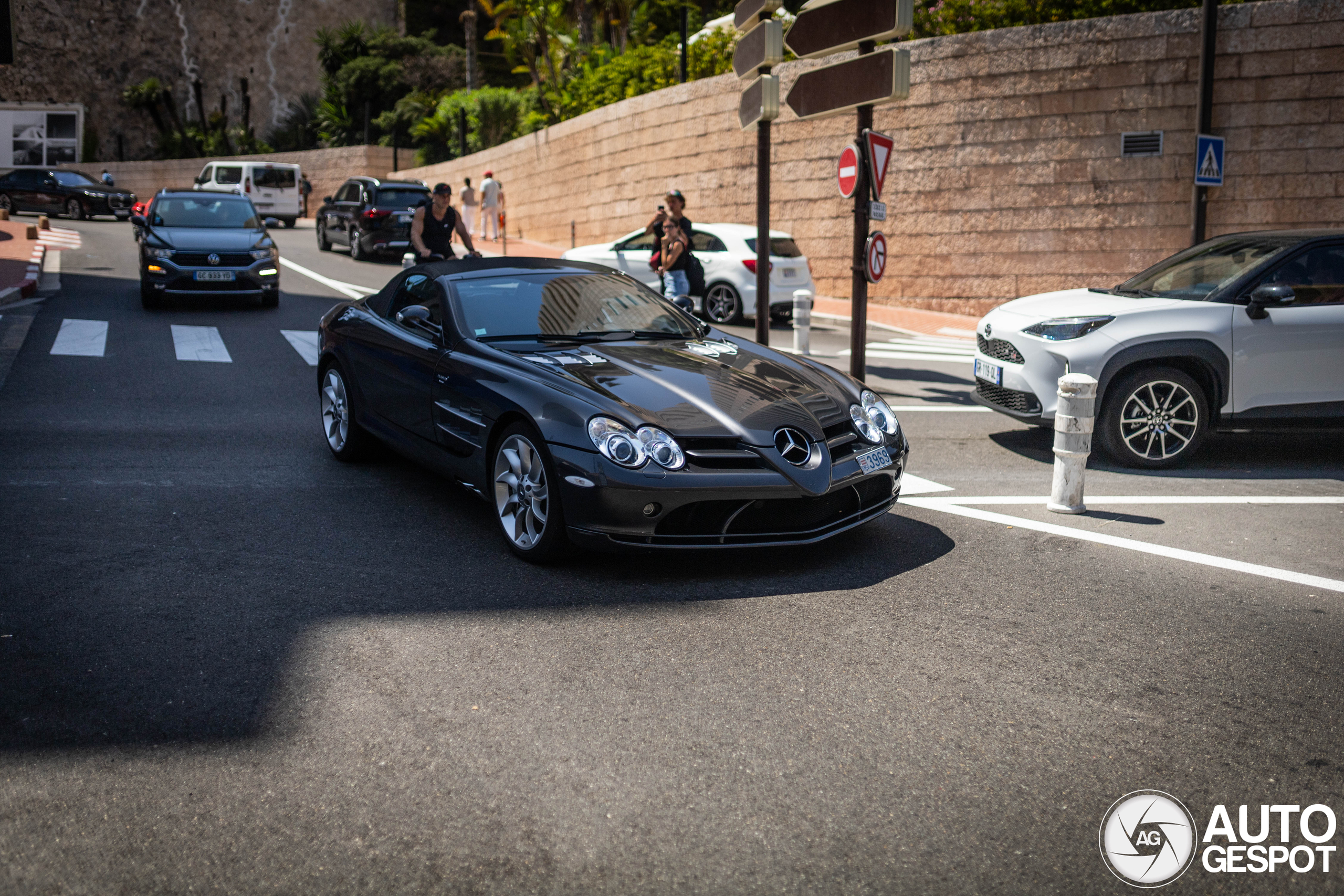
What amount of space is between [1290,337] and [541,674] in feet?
19.7

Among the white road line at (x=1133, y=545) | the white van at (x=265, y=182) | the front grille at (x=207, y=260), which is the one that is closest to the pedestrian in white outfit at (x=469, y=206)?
the white van at (x=265, y=182)

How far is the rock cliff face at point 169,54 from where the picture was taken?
6275 centimetres

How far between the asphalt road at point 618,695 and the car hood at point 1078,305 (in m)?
1.74

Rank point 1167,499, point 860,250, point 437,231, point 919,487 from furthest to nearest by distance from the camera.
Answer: point 437,231 → point 860,250 → point 919,487 → point 1167,499

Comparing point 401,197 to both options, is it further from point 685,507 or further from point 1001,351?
point 685,507

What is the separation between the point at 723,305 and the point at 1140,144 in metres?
7.01

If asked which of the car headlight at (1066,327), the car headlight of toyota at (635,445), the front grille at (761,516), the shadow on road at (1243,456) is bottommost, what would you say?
the shadow on road at (1243,456)

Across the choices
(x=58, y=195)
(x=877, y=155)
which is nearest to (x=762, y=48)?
(x=877, y=155)

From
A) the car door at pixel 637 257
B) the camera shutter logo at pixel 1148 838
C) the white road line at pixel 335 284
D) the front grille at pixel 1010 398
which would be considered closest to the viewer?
the camera shutter logo at pixel 1148 838

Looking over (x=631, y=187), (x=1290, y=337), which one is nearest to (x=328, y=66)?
(x=631, y=187)

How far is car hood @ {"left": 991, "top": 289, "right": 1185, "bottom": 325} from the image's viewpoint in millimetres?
7984

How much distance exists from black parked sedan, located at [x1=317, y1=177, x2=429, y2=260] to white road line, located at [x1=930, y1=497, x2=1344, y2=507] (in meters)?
18.8

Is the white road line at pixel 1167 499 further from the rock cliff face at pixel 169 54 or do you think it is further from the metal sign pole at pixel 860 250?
the rock cliff face at pixel 169 54

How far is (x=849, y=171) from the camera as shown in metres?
11.0
